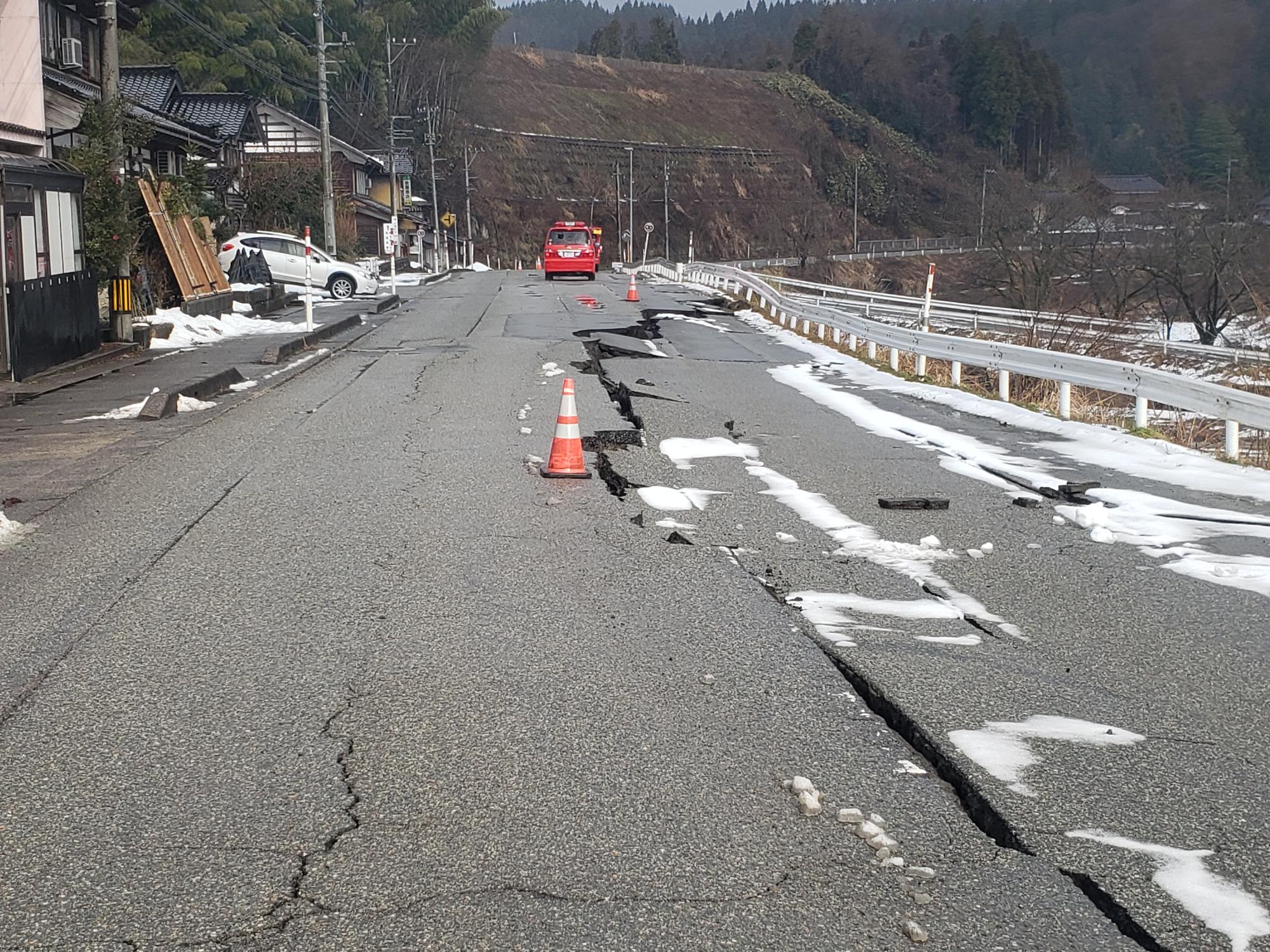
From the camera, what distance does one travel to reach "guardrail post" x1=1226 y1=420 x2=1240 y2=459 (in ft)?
38.2

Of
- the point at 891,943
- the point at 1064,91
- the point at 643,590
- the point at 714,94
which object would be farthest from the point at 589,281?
the point at 1064,91

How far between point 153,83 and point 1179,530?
45.6m

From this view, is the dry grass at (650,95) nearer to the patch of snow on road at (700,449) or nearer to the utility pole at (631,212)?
the utility pole at (631,212)

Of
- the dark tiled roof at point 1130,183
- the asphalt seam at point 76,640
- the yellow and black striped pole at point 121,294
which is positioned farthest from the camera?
the dark tiled roof at point 1130,183

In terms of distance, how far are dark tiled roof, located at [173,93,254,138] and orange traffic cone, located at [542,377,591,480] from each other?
4620 centimetres

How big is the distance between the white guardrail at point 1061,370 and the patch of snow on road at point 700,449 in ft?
13.0

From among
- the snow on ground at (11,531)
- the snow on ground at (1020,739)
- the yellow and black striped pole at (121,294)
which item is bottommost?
the snow on ground at (1020,739)

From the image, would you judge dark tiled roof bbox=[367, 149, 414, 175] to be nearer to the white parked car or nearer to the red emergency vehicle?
the red emergency vehicle

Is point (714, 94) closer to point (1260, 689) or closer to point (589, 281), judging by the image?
point (589, 281)

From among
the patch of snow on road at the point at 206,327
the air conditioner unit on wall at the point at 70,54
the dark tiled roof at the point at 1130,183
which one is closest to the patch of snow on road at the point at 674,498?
the patch of snow on road at the point at 206,327

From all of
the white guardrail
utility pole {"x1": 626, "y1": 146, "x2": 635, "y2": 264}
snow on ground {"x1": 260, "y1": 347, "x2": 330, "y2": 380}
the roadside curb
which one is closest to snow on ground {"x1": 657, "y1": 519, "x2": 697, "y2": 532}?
the white guardrail

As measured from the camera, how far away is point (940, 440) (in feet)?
42.5

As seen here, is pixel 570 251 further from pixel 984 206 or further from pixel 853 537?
pixel 984 206

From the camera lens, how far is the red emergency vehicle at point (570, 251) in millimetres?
48281
